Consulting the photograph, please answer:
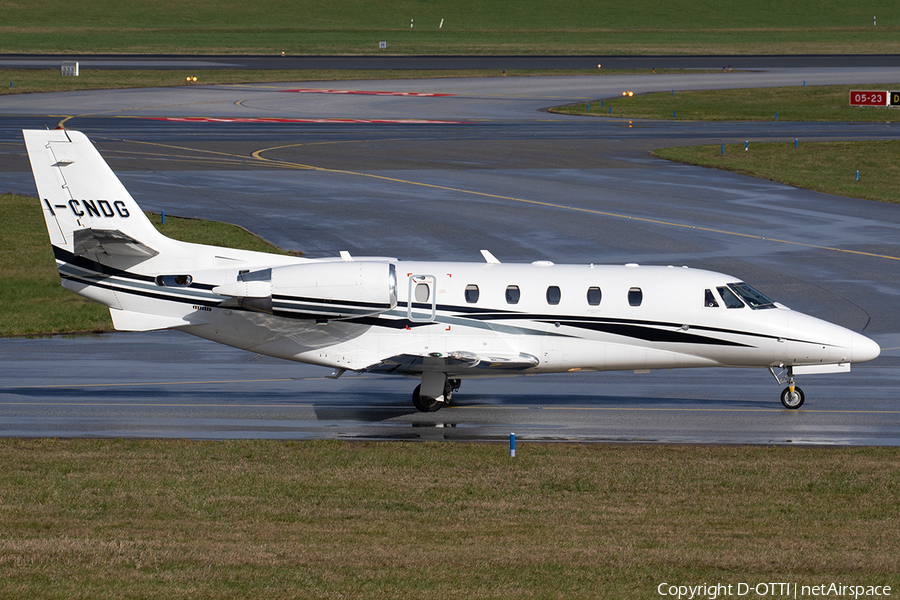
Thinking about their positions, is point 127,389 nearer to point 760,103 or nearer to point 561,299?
point 561,299

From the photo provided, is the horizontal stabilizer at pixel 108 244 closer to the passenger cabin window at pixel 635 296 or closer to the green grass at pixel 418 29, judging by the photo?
the passenger cabin window at pixel 635 296

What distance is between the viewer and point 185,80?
332 ft

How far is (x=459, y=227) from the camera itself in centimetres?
4581

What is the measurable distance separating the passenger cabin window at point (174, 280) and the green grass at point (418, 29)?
4504 inches

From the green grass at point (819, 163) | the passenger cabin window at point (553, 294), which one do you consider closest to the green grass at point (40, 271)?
the passenger cabin window at point (553, 294)

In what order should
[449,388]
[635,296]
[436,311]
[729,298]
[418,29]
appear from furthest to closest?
1. [418,29]
2. [449,388]
3. [729,298]
4. [635,296]
5. [436,311]

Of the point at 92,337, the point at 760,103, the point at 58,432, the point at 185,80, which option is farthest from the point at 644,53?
the point at 58,432

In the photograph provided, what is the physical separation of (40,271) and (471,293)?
19.3 meters

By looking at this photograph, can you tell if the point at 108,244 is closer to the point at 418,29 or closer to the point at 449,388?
the point at 449,388

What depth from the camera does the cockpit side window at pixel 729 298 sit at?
2483 centimetres

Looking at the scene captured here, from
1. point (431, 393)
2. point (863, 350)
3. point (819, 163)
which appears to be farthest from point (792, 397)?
point (819, 163)

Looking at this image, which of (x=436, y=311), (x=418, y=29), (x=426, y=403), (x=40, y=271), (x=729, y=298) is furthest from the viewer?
(x=418, y=29)


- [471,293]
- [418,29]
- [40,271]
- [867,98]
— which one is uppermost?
[418,29]

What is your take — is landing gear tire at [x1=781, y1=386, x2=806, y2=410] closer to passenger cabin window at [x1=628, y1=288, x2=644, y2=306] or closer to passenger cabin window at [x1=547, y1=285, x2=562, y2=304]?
passenger cabin window at [x1=628, y1=288, x2=644, y2=306]
